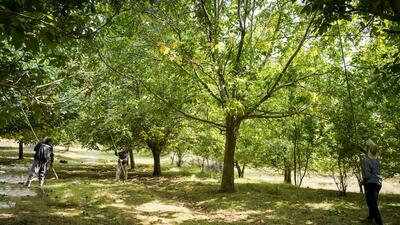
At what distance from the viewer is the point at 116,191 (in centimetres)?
1435

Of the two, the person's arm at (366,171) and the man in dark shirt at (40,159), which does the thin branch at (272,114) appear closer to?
the person's arm at (366,171)

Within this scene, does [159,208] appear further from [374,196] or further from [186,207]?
[374,196]

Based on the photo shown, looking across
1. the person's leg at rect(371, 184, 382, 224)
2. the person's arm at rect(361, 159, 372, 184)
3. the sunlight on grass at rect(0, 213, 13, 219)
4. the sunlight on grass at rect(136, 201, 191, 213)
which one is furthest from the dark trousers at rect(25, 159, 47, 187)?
→ the person's leg at rect(371, 184, 382, 224)

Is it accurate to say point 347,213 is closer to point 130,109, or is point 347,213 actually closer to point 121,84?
point 130,109

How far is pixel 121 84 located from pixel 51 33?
11.0m

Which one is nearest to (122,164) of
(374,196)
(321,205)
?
(321,205)

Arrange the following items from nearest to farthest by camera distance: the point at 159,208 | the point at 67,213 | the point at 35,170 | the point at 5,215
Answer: the point at 5,215, the point at 67,213, the point at 159,208, the point at 35,170

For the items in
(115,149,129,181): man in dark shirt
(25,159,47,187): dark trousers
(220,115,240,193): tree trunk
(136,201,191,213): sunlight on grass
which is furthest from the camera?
(115,149,129,181): man in dark shirt

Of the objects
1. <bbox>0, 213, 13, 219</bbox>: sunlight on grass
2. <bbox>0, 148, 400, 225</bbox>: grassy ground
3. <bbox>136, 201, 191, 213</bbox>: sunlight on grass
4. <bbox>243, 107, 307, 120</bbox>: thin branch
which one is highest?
<bbox>243, 107, 307, 120</bbox>: thin branch

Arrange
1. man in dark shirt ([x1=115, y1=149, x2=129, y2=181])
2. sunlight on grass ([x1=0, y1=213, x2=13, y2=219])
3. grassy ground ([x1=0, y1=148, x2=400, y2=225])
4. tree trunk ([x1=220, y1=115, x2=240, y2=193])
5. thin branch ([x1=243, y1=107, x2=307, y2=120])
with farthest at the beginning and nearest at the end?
man in dark shirt ([x1=115, y1=149, x2=129, y2=181]), tree trunk ([x1=220, y1=115, x2=240, y2=193]), thin branch ([x1=243, y1=107, x2=307, y2=120]), grassy ground ([x1=0, y1=148, x2=400, y2=225]), sunlight on grass ([x1=0, y1=213, x2=13, y2=219])

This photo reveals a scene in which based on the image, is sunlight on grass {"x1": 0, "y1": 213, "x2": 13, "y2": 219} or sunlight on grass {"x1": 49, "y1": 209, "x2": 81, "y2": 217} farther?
sunlight on grass {"x1": 49, "y1": 209, "x2": 81, "y2": 217}

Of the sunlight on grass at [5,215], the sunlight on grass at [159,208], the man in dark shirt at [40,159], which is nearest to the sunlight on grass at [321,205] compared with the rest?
the sunlight on grass at [159,208]

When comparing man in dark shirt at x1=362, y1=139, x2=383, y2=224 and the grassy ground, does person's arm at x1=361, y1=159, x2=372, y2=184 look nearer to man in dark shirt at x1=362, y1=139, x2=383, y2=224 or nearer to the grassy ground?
man in dark shirt at x1=362, y1=139, x2=383, y2=224

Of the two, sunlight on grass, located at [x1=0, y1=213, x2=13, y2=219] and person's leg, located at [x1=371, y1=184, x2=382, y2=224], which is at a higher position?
person's leg, located at [x1=371, y1=184, x2=382, y2=224]
